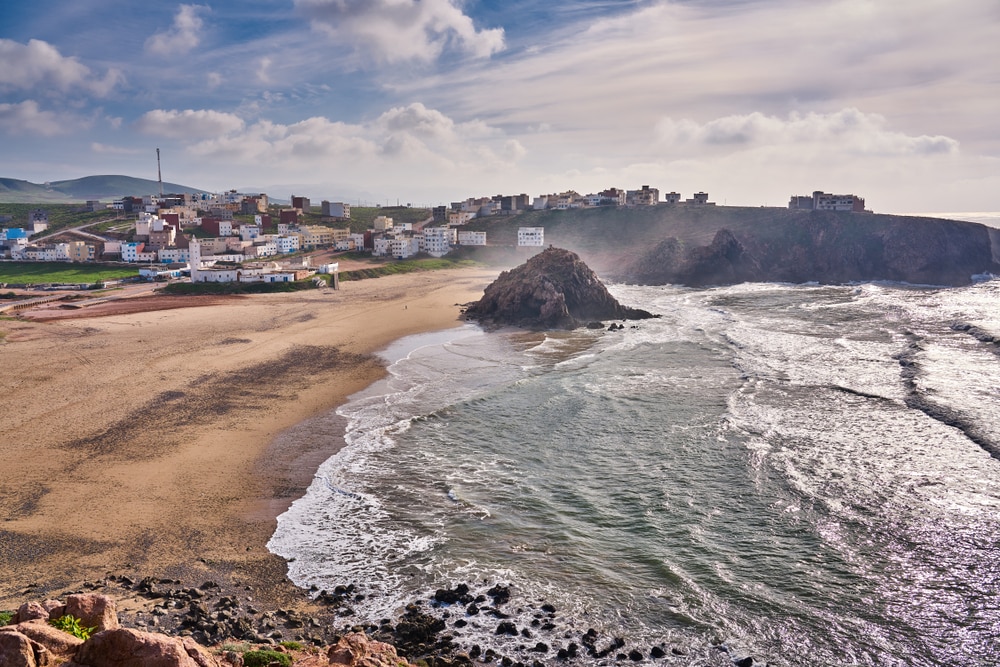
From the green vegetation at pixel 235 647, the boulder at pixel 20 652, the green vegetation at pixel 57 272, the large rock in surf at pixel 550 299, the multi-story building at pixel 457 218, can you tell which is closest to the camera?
the boulder at pixel 20 652

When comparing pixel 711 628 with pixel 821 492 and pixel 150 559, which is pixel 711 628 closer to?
pixel 821 492

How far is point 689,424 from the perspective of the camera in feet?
109

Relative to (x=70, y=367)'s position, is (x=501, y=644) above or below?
below

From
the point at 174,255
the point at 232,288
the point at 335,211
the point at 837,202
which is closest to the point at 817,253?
the point at 837,202

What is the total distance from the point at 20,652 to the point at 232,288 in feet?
255

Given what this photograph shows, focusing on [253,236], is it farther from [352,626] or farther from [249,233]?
[352,626]

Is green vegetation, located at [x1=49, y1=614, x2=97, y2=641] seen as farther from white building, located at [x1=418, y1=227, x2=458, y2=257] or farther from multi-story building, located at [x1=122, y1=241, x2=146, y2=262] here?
white building, located at [x1=418, y1=227, x2=458, y2=257]

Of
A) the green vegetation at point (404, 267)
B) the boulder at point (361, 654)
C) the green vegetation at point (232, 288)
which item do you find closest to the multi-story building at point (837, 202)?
the green vegetation at point (404, 267)

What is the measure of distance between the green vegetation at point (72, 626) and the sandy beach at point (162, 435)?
21.0 feet

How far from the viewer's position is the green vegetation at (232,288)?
8006cm

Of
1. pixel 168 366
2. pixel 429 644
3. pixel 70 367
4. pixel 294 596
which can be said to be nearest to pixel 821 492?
pixel 429 644

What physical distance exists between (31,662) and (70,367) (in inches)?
1532

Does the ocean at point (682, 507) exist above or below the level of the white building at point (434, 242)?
below

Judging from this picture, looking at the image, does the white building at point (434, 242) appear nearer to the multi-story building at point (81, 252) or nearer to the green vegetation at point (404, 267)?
the green vegetation at point (404, 267)
